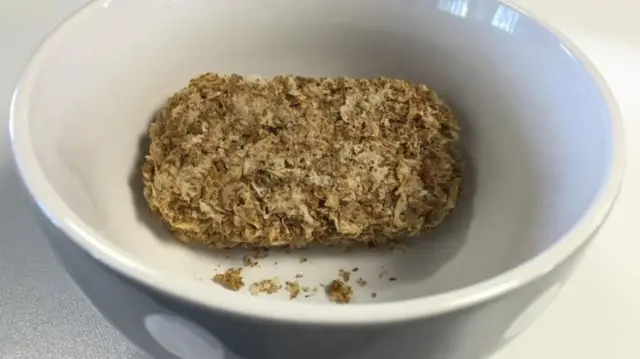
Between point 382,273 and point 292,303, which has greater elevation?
point 292,303

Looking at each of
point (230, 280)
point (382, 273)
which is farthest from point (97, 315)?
point (382, 273)

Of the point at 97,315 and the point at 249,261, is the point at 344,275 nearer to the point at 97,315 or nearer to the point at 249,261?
the point at 249,261

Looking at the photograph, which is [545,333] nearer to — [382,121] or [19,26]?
[382,121]

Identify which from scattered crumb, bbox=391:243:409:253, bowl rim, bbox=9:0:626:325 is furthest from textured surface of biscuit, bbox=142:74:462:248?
bowl rim, bbox=9:0:626:325

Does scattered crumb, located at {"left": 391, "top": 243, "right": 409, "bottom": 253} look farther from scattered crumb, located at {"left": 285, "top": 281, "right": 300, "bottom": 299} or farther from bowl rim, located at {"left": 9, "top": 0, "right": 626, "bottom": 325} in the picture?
bowl rim, located at {"left": 9, "top": 0, "right": 626, "bottom": 325}

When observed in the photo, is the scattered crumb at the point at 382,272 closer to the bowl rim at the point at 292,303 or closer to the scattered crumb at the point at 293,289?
the scattered crumb at the point at 293,289

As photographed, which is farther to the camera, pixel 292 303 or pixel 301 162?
pixel 301 162
